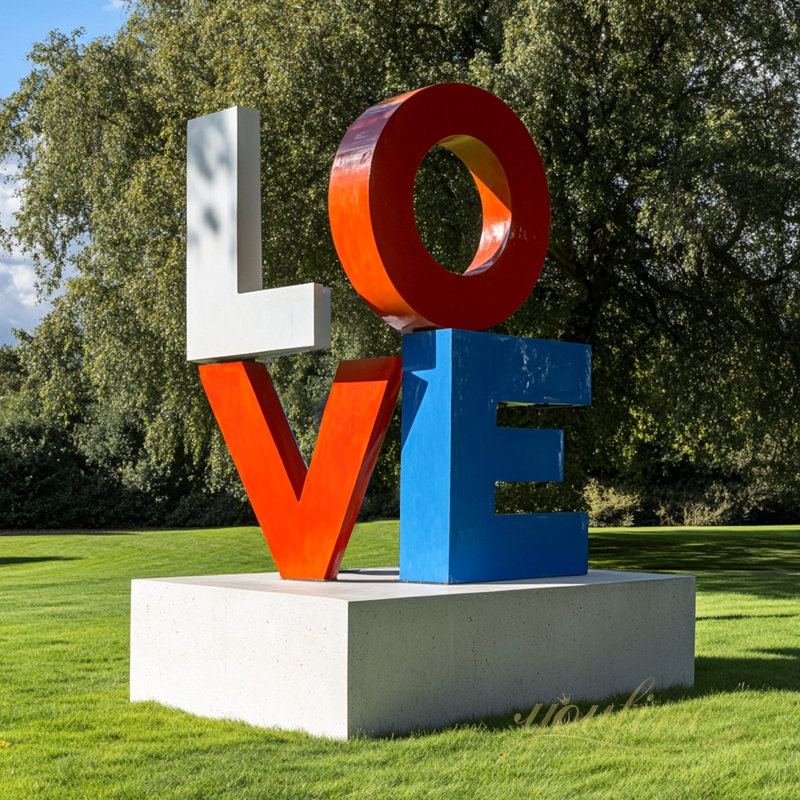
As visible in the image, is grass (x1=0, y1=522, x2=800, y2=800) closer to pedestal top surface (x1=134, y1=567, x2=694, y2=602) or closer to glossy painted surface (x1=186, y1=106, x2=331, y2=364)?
pedestal top surface (x1=134, y1=567, x2=694, y2=602)

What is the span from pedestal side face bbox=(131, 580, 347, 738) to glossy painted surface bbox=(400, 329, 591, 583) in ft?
3.57

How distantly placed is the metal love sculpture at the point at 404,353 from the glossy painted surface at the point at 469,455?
11 mm

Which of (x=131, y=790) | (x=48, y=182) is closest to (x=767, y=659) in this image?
(x=131, y=790)

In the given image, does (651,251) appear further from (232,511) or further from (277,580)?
(232,511)

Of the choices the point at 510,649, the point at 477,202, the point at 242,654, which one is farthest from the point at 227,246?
the point at 477,202

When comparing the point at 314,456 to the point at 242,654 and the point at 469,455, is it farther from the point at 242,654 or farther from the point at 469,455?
the point at 242,654

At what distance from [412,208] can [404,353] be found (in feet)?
2.77

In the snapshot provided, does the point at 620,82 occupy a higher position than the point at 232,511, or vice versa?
the point at 620,82

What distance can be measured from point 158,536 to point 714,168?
1514cm

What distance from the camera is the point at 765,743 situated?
4973 mm

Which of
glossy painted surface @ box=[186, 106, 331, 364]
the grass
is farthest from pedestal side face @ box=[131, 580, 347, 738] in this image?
glossy painted surface @ box=[186, 106, 331, 364]

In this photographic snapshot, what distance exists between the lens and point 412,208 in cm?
616

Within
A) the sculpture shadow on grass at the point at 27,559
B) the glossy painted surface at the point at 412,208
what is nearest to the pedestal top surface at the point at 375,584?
the glossy painted surface at the point at 412,208

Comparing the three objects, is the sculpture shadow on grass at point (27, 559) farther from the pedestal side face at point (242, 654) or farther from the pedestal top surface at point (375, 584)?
the pedestal side face at point (242, 654)
